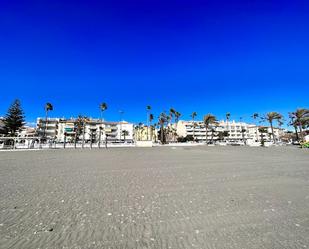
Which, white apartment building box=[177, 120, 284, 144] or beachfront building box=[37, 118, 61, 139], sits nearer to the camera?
beachfront building box=[37, 118, 61, 139]

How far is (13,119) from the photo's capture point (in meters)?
59.6

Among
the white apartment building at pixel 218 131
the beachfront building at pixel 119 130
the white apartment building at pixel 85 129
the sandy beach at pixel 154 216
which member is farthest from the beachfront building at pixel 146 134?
the sandy beach at pixel 154 216

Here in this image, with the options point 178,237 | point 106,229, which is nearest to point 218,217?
point 178,237

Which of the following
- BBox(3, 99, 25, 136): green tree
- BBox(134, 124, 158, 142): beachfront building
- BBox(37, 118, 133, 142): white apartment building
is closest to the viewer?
BBox(3, 99, 25, 136): green tree

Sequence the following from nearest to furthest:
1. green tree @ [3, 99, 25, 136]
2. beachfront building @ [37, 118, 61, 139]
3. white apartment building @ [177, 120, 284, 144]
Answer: green tree @ [3, 99, 25, 136] → beachfront building @ [37, 118, 61, 139] → white apartment building @ [177, 120, 284, 144]

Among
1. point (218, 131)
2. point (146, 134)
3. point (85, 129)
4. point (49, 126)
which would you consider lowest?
point (146, 134)

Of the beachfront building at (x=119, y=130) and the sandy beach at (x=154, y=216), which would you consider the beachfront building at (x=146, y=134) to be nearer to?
the beachfront building at (x=119, y=130)

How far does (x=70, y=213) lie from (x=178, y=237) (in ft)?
7.90

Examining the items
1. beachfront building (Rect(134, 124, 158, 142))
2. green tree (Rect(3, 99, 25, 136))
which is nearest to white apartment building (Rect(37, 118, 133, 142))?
beachfront building (Rect(134, 124, 158, 142))

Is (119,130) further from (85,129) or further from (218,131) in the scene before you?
(218,131)

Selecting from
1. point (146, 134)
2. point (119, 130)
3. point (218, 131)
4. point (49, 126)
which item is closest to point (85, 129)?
point (49, 126)

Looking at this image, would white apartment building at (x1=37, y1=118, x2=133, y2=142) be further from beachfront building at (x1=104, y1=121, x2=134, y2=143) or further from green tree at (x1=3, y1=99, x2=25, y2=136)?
green tree at (x1=3, y1=99, x2=25, y2=136)

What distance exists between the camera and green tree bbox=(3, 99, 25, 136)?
193ft

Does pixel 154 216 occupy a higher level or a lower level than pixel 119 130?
lower
